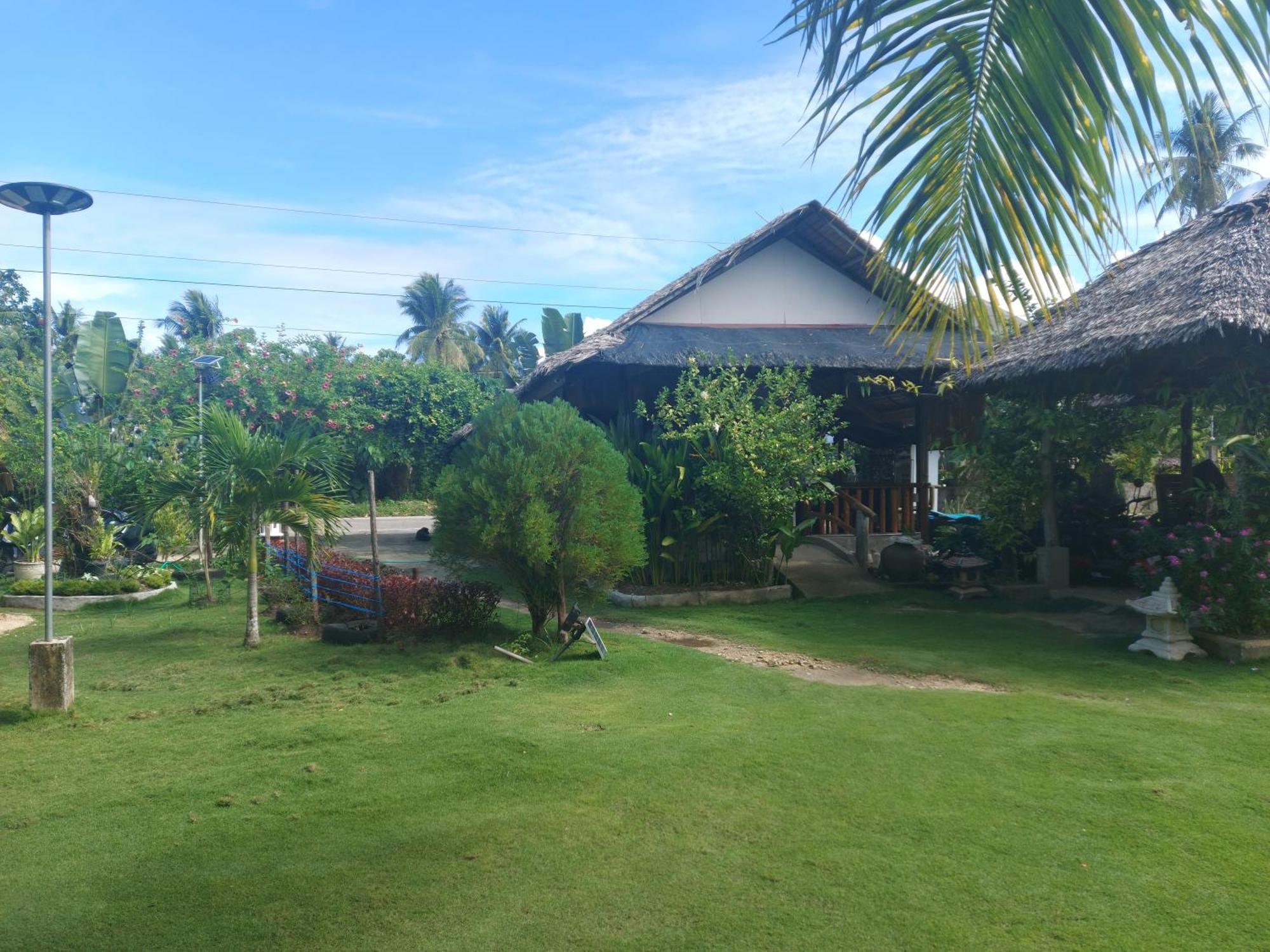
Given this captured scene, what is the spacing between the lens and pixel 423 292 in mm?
44094

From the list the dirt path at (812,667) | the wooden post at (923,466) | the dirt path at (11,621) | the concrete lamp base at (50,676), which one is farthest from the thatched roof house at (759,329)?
the concrete lamp base at (50,676)

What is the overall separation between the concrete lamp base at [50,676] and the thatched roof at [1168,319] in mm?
8299

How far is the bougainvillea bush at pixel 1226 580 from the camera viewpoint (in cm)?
721

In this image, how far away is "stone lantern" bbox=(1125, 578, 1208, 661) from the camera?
23.9ft

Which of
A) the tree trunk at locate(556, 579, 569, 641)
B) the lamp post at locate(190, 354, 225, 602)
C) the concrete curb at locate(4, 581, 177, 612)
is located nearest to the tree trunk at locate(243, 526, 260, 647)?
the lamp post at locate(190, 354, 225, 602)

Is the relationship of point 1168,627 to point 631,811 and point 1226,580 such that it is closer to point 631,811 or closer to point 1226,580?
point 1226,580

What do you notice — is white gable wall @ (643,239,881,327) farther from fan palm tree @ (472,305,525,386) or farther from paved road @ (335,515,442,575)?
fan palm tree @ (472,305,525,386)

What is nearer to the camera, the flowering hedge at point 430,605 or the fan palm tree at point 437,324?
the flowering hedge at point 430,605

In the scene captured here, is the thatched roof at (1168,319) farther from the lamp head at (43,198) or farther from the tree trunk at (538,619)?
the lamp head at (43,198)

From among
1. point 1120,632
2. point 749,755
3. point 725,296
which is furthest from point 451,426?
point 749,755

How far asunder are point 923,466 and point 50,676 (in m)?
11.9

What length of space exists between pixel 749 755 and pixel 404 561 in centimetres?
1196

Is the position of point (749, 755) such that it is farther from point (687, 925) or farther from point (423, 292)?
point (423, 292)

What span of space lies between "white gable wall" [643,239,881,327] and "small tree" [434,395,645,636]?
250 inches
